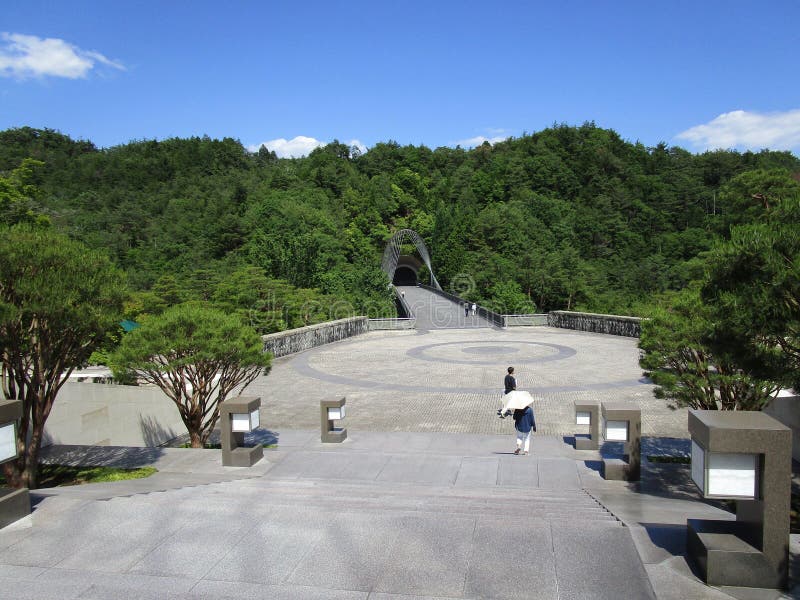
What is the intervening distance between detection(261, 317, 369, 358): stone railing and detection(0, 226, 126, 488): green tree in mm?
10935

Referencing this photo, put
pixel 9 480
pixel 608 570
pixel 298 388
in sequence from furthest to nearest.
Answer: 1. pixel 298 388
2. pixel 9 480
3. pixel 608 570

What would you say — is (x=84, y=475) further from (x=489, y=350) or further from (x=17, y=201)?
(x=489, y=350)

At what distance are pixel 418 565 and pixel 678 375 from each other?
270 inches

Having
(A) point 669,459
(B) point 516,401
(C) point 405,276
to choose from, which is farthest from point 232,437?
(C) point 405,276

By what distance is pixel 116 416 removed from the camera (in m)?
12.4

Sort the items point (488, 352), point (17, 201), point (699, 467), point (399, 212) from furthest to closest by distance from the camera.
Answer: point (399, 212), point (488, 352), point (17, 201), point (699, 467)

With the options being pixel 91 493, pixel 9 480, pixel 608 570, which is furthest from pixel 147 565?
pixel 9 480

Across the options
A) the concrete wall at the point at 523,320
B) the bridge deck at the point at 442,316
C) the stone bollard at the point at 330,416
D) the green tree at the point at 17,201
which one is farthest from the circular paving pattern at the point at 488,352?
the green tree at the point at 17,201

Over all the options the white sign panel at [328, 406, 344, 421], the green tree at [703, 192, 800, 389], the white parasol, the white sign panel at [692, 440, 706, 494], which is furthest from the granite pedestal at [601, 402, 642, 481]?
the white sign panel at [328, 406, 344, 421]

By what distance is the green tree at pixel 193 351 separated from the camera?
31.6 ft

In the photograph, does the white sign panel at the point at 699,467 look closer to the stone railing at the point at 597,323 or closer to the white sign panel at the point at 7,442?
the white sign panel at the point at 7,442

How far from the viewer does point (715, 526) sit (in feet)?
14.3

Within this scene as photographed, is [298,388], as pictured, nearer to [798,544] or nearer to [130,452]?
[130,452]

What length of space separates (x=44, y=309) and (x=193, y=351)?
2.87 metres
